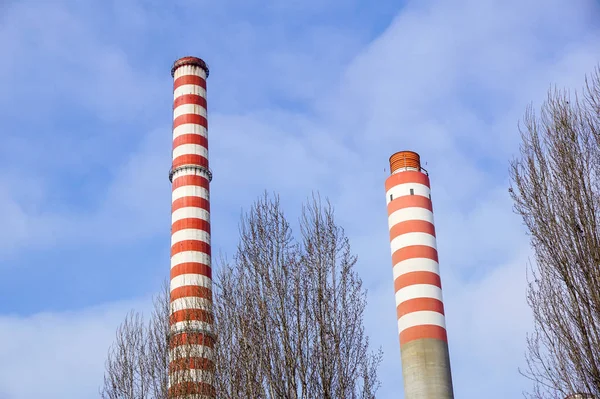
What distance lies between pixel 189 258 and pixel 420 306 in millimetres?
9689

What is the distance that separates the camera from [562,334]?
15.2 meters

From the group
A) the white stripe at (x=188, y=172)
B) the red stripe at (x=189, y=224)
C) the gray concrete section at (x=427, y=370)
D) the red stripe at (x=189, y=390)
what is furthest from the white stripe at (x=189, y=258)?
the gray concrete section at (x=427, y=370)

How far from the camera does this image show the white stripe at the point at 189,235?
3019 cm

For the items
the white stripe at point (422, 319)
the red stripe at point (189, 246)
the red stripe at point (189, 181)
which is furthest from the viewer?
the red stripe at point (189, 181)

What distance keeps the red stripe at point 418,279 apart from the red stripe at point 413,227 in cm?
129

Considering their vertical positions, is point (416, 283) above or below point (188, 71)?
below

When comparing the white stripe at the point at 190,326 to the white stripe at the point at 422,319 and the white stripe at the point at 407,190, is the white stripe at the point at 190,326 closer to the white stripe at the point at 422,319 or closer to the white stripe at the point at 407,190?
the white stripe at the point at 422,319

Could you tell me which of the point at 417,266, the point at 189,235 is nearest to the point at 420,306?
the point at 417,266

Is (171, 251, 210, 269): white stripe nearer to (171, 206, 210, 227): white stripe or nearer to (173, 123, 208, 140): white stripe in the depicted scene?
(171, 206, 210, 227): white stripe

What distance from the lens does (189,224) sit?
30391mm

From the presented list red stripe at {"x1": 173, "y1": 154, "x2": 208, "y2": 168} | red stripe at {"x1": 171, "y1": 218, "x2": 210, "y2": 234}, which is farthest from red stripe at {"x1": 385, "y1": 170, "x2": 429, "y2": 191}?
red stripe at {"x1": 173, "y1": 154, "x2": 208, "y2": 168}

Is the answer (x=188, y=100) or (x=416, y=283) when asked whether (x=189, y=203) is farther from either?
(x=416, y=283)

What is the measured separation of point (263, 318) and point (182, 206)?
14.8 meters

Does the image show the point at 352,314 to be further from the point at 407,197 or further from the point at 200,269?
the point at 200,269
